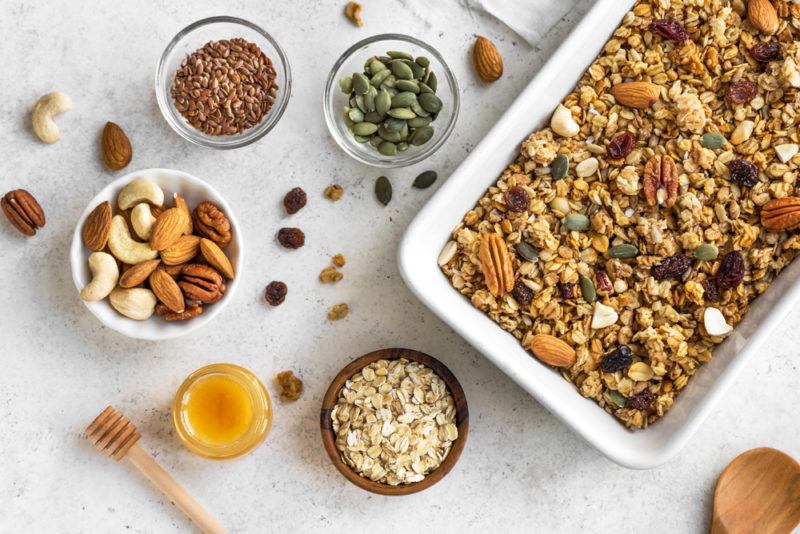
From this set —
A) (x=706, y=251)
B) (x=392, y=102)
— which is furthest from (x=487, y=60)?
(x=706, y=251)

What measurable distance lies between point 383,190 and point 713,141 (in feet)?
1.94

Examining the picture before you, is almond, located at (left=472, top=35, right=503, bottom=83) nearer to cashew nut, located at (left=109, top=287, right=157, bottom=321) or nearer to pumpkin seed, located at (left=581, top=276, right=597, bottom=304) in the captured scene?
pumpkin seed, located at (left=581, top=276, right=597, bottom=304)

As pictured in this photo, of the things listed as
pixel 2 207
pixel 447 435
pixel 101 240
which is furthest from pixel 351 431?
pixel 2 207

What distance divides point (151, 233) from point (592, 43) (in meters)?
0.85

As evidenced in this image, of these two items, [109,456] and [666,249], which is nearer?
[666,249]

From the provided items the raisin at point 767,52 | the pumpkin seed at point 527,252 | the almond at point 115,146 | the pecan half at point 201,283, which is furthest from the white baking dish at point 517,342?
the almond at point 115,146

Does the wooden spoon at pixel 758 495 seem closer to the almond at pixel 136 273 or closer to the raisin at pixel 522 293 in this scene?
the raisin at pixel 522 293

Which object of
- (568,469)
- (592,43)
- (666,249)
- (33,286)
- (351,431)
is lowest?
(33,286)

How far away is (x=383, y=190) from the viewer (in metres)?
1.39

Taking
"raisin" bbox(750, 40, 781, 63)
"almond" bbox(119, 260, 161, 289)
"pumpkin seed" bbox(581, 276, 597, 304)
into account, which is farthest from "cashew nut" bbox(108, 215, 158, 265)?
"raisin" bbox(750, 40, 781, 63)

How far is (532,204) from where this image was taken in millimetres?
1272

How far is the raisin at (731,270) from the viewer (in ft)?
4.00

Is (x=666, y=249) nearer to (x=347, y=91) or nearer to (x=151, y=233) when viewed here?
(x=347, y=91)

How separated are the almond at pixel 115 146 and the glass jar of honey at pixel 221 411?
0.42 meters
